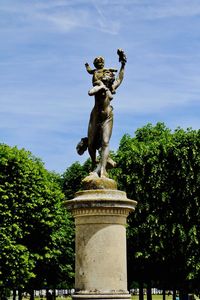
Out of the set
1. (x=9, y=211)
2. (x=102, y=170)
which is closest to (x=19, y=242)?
(x=9, y=211)

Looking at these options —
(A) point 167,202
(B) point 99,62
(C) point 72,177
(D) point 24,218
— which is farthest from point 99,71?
(C) point 72,177

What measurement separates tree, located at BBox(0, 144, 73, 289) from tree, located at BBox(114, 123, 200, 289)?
5.23 metres

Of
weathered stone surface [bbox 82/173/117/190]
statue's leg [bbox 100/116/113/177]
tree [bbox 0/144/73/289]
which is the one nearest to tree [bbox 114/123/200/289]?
tree [bbox 0/144/73/289]

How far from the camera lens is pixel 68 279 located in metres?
50.2

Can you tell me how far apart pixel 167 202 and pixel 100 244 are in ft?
89.2

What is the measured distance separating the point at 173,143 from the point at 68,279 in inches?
689

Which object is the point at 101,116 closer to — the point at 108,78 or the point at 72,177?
the point at 108,78

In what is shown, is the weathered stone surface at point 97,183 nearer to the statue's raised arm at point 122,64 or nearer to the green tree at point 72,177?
the statue's raised arm at point 122,64

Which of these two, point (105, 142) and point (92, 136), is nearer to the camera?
point (105, 142)

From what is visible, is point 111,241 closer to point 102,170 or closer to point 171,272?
point 102,170

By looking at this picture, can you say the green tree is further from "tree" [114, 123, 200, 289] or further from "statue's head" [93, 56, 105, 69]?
"statue's head" [93, 56, 105, 69]

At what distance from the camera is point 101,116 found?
1237 centimetres

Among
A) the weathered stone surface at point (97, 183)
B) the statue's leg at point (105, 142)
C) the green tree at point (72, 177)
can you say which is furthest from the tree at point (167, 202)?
the weathered stone surface at point (97, 183)

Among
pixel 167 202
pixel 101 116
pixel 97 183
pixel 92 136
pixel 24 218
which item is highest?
pixel 167 202
